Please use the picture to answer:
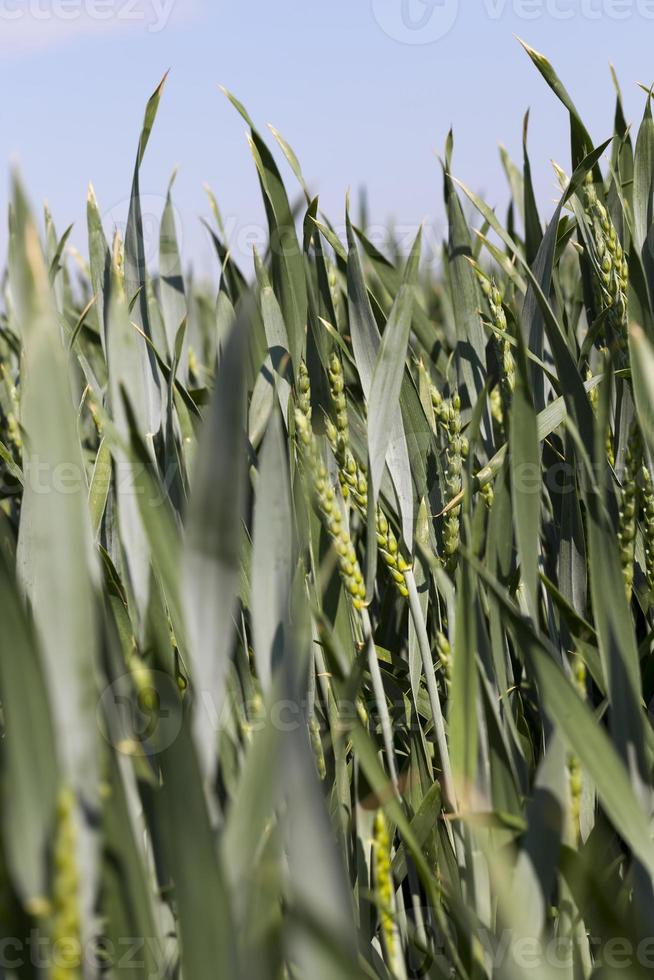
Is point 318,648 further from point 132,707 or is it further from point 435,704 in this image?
point 132,707

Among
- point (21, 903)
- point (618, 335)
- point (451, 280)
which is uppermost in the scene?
point (451, 280)

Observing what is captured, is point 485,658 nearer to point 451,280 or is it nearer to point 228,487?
point 228,487

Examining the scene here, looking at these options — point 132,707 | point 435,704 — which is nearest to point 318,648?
point 435,704

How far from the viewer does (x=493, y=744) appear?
416 mm

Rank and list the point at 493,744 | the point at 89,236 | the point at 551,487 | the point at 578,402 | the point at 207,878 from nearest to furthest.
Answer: the point at 207,878 < the point at 493,744 < the point at 578,402 < the point at 551,487 < the point at 89,236

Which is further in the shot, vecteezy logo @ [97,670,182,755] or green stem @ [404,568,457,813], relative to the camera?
green stem @ [404,568,457,813]

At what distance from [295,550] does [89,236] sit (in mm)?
464

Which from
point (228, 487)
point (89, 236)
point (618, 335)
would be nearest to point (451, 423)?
point (618, 335)

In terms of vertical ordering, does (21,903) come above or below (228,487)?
below

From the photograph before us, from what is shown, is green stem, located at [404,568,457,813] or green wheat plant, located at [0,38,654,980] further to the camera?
green stem, located at [404,568,457,813]

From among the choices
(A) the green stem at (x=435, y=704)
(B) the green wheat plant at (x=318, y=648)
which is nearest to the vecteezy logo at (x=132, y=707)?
(B) the green wheat plant at (x=318, y=648)

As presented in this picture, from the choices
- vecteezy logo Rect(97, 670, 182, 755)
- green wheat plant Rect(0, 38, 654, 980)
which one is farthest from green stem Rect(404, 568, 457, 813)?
vecteezy logo Rect(97, 670, 182, 755)

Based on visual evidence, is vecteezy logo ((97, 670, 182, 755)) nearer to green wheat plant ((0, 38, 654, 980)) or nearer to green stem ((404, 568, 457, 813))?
green wheat plant ((0, 38, 654, 980))

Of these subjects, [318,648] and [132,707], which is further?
[318,648]
